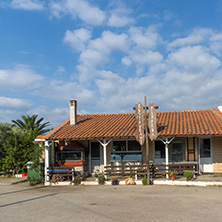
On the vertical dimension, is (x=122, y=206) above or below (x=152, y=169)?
below

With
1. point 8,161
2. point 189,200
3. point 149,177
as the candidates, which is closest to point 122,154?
point 149,177

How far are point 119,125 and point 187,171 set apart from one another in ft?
17.5

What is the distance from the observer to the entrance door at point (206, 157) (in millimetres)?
16594

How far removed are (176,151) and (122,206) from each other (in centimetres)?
861

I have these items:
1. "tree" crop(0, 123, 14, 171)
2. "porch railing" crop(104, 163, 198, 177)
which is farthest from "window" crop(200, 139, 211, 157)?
"tree" crop(0, 123, 14, 171)

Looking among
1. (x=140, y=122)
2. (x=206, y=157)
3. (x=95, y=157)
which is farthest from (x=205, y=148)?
(x=95, y=157)

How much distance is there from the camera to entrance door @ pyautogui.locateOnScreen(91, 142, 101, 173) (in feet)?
58.6

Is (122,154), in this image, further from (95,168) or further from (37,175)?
(37,175)

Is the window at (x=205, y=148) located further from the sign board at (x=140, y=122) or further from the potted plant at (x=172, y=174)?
the sign board at (x=140, y=122)

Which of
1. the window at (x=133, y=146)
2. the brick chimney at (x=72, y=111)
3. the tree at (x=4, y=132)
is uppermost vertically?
the brick chimney at (x=72, y=111)

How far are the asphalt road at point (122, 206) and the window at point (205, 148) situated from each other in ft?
14.3

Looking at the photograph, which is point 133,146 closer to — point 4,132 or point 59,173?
point 59,173

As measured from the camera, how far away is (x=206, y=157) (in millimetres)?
16734

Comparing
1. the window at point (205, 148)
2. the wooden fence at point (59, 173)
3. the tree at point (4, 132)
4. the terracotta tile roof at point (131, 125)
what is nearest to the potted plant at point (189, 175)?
the terracotta tile roof at point (131, 125)
